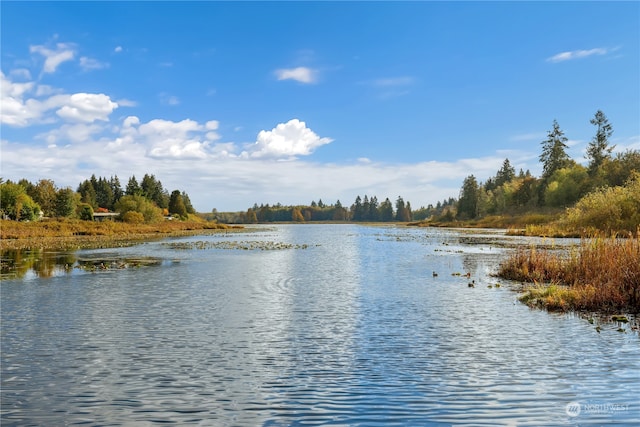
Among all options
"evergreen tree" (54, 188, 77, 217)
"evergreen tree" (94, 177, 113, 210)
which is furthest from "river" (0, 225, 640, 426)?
"evergreen tree" (94, 177, 113, 210)

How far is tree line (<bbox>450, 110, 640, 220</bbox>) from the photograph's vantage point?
130375 mm

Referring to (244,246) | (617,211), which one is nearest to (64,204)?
(244,246)

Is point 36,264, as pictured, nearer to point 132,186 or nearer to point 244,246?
point 244,246

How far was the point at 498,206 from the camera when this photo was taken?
578 feet

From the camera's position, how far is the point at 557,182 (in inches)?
5659

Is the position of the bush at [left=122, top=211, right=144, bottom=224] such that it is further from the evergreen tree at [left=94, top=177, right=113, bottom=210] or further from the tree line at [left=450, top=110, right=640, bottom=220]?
the tree line at [left=450, top=110, right=640, bottom=220]

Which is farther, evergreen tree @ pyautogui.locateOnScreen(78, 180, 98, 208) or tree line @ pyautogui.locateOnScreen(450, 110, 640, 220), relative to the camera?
evergreen tree @ pyautogui.locateOnScreen(78, 180, 98, 208)

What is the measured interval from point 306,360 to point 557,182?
147 metres

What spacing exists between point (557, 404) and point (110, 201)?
204 metres

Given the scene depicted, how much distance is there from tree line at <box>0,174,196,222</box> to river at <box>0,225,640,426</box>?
338ft

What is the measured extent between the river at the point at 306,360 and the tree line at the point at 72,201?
103 meters

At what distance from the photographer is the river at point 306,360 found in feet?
34.6

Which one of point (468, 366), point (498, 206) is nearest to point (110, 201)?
point (498, 206)

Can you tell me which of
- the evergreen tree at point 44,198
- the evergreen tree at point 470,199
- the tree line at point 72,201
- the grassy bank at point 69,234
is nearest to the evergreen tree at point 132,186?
the tree line at point 72,201
